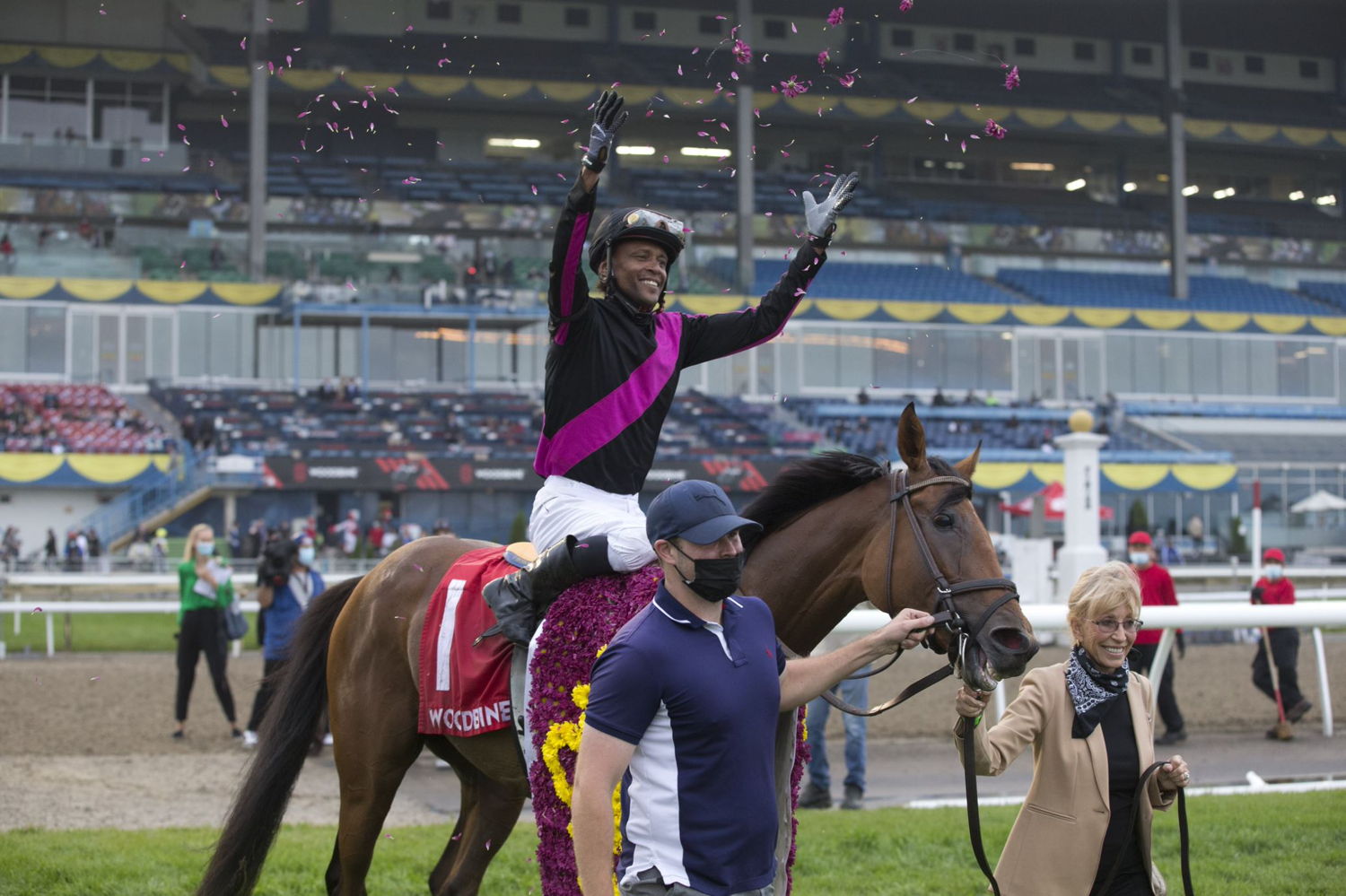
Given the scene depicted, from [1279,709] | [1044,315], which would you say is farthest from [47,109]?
[1279,709]

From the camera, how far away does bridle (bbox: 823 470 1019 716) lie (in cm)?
304

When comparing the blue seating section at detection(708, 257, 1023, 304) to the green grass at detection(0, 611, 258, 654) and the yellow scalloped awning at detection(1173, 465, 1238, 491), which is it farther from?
the green grass at detection(0, 611, 258, 654)

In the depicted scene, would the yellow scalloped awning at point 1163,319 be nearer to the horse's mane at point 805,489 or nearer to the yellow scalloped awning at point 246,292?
the yellow scalloped awning at point 246,292

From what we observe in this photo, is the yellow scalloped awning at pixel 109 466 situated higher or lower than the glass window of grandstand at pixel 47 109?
lower

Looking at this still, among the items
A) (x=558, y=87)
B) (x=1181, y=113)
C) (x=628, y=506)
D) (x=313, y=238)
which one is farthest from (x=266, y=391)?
(x=628, y=506)

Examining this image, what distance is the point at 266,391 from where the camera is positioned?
1289 inches

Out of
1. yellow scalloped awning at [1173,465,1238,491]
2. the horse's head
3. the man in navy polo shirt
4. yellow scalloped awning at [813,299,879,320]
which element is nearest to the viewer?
the man in navy polo shirt

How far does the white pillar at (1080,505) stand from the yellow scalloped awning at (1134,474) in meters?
18.3

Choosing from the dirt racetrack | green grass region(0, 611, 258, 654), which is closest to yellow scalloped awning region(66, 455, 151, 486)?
green grass region(0, 611, 258, 654)

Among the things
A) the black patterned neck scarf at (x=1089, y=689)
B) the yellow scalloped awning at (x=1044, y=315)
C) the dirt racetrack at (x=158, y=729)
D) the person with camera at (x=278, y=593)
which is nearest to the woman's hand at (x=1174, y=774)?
the black patterned neck scarf at (x=1089, y=689)

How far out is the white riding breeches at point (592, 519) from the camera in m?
3.34

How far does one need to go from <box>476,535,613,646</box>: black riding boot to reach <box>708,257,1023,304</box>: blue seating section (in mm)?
32875

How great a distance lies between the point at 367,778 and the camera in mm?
4258

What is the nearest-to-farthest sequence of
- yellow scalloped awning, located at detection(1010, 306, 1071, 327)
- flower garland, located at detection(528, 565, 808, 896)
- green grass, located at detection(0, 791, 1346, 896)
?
flower garland, located at detection(528, 565, 808, 896)
green grass, located at detection(0, 791, 1346, 896)
yellow scalloped awning, located at detection(1010, 306, 1071, 327)
